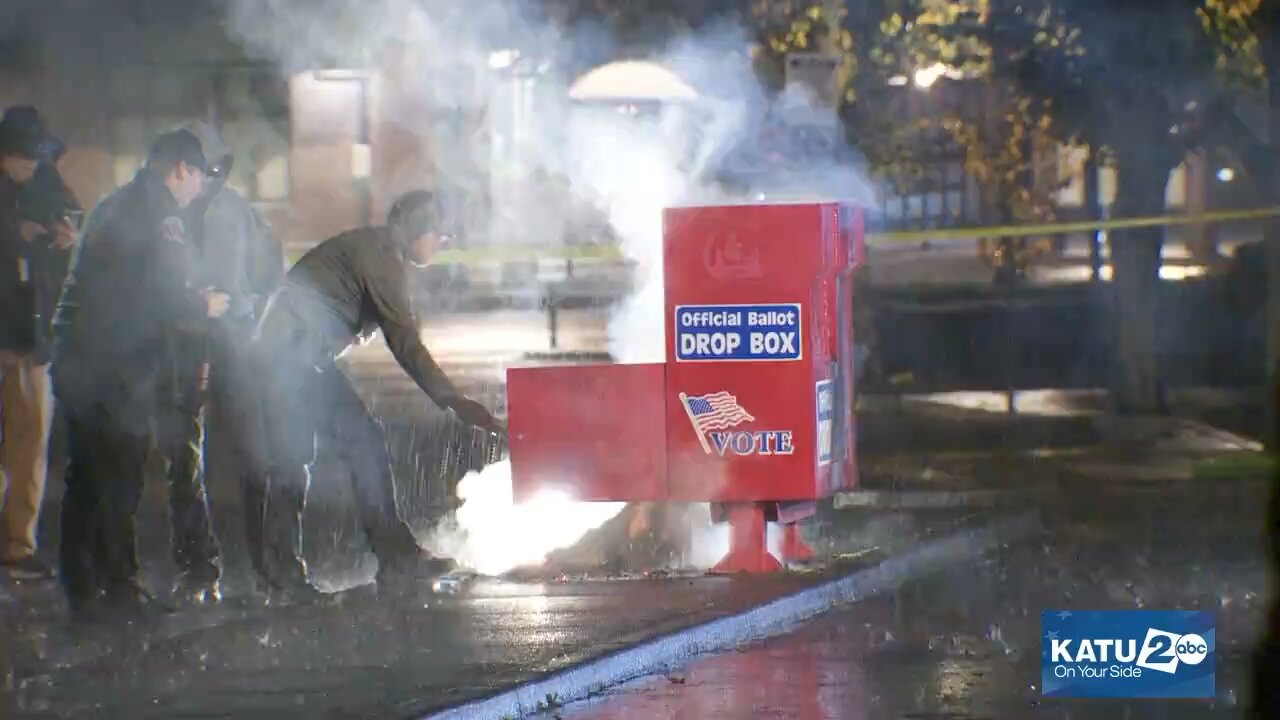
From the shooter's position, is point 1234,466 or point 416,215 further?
point 1234,466

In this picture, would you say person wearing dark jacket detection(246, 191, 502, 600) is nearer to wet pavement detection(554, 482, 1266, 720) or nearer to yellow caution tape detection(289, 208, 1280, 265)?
wet pavement detection(554, 482, 1266, 720)

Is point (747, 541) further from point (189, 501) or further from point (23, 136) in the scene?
point (23, 136)

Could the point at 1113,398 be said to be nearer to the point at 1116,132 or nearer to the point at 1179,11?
the point at 1116,132

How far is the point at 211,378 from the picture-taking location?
879 centimetres

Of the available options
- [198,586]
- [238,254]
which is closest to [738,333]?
[238,254]

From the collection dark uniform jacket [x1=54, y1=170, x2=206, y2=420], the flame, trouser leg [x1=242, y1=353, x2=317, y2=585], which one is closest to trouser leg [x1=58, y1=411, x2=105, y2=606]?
dark uniform jacket [x1=54, y1=170, x2=206, y2=420]

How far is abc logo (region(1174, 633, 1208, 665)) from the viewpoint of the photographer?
7098mm

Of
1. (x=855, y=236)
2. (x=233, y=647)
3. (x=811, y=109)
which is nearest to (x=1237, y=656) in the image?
(x=855, y=236)

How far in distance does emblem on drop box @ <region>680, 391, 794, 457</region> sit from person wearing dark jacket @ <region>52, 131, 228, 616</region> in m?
2.30

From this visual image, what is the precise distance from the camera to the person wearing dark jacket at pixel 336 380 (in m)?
8.70

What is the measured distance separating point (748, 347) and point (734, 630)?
139cm

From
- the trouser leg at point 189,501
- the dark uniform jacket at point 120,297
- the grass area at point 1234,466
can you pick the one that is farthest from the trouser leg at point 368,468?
the grass area at point 1234,466

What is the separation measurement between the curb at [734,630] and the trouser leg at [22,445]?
3632mm

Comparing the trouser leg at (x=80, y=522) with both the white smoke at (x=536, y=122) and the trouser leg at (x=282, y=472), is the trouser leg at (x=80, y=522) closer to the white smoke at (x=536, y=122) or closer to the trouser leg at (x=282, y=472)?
the trouser leg at (x=282, y=472)
